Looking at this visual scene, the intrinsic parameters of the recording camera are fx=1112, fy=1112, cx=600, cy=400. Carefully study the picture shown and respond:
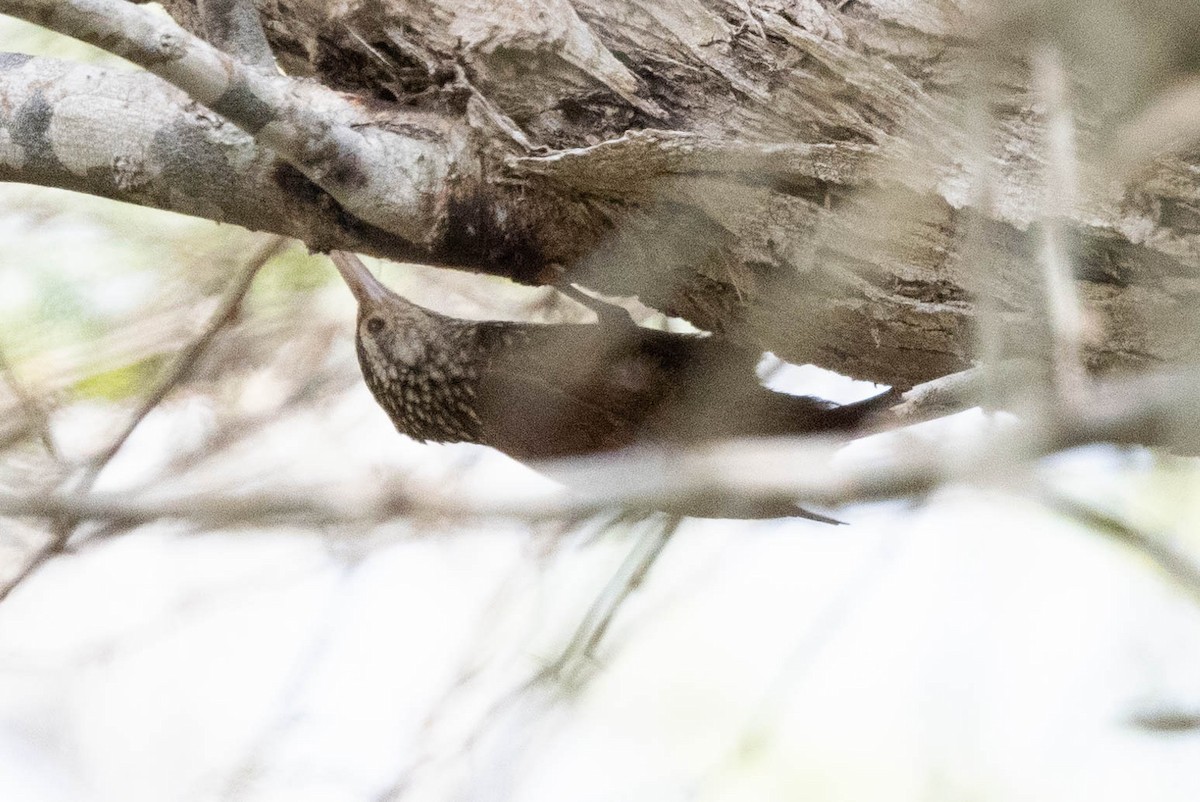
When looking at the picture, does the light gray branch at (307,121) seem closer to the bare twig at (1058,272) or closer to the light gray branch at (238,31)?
the light gray branch at (238,31)

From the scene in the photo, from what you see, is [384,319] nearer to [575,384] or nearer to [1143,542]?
[575,384]

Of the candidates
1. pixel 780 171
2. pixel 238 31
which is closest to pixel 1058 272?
pixel 780 171

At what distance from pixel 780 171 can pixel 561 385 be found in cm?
116

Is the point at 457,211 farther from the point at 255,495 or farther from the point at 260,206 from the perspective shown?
the point at 255,495

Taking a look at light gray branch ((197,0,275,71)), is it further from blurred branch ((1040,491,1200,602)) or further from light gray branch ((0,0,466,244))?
blurred branch ((1040,491,1200,602))

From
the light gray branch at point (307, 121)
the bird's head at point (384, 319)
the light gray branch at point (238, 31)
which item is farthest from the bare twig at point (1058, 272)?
the bird's head at point (384, 319)

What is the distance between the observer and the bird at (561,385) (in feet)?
8.64

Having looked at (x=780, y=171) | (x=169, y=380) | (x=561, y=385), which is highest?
(x=780, y=171)

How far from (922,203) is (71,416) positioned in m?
2.20

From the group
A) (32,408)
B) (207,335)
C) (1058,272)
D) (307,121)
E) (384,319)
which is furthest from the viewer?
(384,319)

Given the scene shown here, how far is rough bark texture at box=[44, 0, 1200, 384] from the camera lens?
1688mm

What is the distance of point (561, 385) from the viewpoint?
2.83 meters

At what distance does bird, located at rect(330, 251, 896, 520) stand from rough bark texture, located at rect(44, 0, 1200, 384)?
1.84 feet

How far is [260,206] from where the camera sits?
1.91 m
